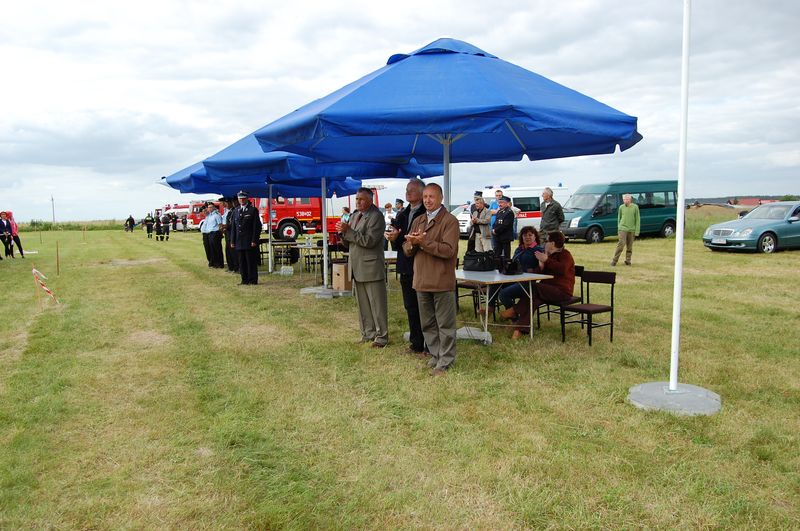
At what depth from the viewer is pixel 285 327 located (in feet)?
26.6

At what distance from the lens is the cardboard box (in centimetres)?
1111

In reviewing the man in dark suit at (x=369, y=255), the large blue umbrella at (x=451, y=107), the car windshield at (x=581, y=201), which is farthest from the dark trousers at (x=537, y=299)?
the car windshield at (x=581, y=201)

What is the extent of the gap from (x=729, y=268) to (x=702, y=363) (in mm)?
9192

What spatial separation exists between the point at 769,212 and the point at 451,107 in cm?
1645

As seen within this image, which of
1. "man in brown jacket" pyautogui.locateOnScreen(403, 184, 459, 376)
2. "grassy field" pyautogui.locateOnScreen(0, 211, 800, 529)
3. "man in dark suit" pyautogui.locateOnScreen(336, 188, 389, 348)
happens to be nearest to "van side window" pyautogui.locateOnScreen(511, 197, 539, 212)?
"grassy field" pyautogui.locateOnScreen(0, 211, 800, 529)

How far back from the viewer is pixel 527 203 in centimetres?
2436

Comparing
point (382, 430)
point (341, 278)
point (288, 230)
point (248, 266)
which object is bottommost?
point (382, 430)

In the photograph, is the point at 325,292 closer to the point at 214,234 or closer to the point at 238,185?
the point at 238,185

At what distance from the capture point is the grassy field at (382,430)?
328 cm

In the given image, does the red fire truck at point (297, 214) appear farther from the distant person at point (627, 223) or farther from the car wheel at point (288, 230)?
the distant person at point (627, 223)

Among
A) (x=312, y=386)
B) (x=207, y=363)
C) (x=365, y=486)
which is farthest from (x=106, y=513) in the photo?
(x=207, y=363)

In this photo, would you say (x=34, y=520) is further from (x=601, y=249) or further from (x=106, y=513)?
(x=601, y=249)

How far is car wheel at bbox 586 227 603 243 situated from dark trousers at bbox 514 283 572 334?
15.9 m

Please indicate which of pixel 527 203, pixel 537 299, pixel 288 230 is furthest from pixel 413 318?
pixel 288 230
